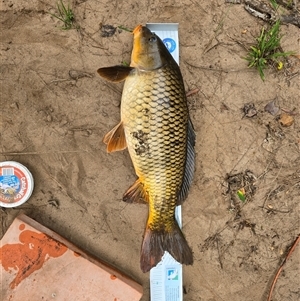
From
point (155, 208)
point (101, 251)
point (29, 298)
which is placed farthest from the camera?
point (101, 251)

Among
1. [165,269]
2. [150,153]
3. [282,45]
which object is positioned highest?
[282,45]

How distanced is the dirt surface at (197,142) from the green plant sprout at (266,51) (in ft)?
0.20

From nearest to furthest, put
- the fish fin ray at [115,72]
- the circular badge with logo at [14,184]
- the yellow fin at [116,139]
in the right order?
the fish fin ray at [115,72] → the yellow fin at [116,139] → the circular badge with logo at [14,184]

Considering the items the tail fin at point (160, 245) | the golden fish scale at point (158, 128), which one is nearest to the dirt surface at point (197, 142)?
the tail fin at point (160, 245)

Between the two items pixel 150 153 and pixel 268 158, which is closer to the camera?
pixel 150 153

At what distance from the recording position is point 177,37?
112 inches

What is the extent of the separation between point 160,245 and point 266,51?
1.56 m

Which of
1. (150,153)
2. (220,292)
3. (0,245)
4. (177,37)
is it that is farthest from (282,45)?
(0,245)

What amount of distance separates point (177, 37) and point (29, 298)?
2.09m

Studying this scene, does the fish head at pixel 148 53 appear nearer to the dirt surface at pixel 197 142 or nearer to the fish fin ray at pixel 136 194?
the dirt surface at pixel 197 142

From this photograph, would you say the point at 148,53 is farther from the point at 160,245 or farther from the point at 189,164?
the point at 160,245

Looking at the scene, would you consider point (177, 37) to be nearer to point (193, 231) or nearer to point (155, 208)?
point (155, 208)

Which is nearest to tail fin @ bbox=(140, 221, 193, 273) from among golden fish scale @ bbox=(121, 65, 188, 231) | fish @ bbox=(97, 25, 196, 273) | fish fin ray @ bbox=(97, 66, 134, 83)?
fish @ bbox=(97, 25, 196, 273)

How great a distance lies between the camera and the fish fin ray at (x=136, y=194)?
252 cm
